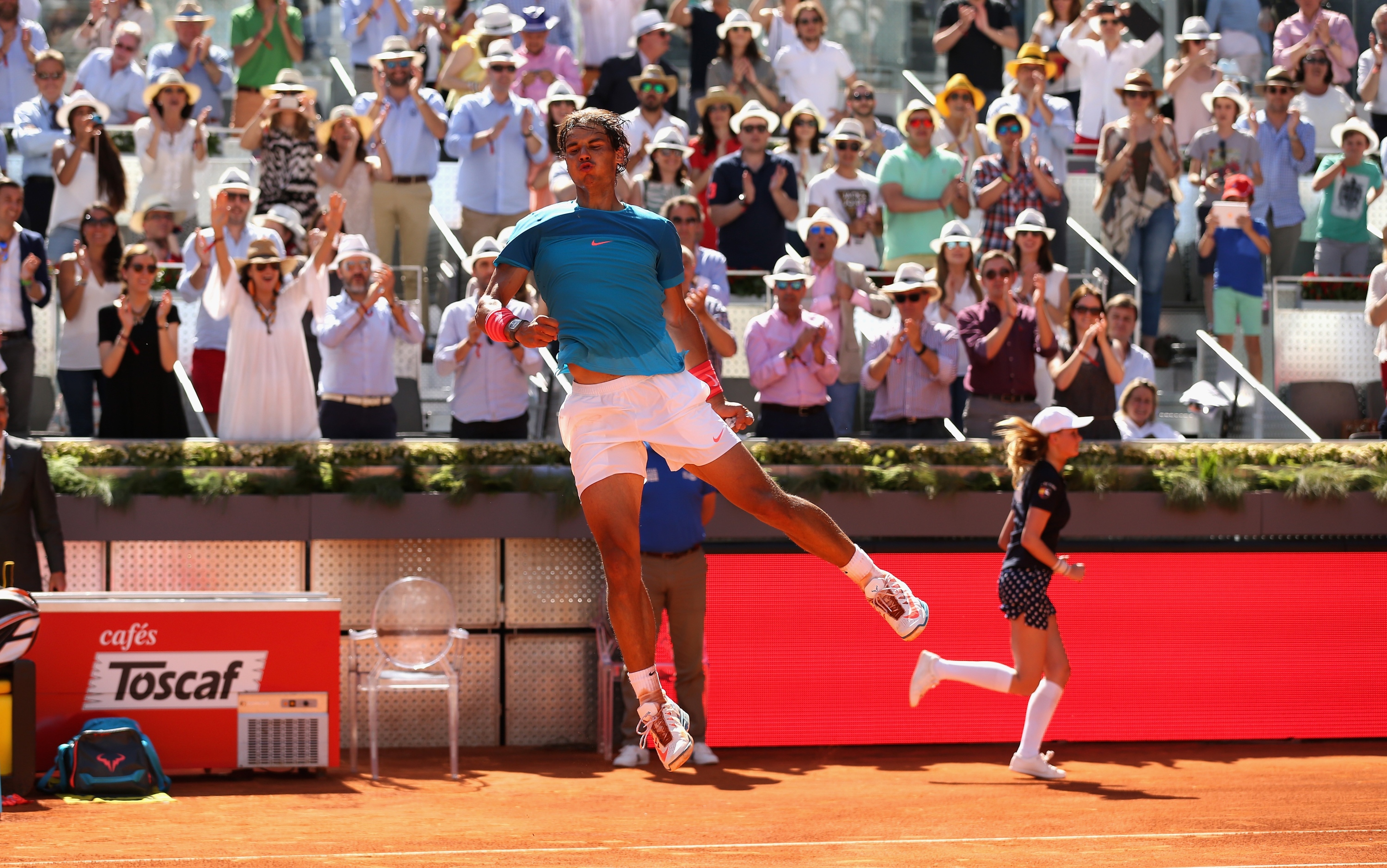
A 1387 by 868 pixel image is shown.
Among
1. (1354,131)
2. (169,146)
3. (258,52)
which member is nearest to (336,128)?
(169,146)

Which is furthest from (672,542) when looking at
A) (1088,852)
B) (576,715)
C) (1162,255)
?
(1162,255)

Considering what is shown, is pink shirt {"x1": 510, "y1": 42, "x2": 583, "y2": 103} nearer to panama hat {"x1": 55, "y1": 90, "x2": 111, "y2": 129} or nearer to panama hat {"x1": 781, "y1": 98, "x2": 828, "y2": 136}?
panama hat {"x1": 781, "y1": 98, "x2": 828, "y2": 136}

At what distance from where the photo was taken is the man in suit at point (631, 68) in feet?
52.1

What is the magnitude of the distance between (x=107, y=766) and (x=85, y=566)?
182 cm

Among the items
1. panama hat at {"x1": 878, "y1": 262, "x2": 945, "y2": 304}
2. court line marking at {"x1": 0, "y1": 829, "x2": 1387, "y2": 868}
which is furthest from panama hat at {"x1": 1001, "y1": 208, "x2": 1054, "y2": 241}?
court line marking at {"x1": 0, "y1": 829, "x2": 1387, "y2": 868}

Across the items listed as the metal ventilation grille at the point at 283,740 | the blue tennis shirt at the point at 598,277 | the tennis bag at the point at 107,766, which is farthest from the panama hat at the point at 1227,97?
the tennis bag at the point at 107,766

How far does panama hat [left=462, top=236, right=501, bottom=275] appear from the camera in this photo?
39.9 ft

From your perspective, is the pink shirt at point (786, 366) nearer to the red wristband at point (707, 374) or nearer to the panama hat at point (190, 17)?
the red wristband at point (707, 374)

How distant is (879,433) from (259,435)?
4.27m

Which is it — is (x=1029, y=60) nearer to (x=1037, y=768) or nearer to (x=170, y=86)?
(x=1037, y=768)

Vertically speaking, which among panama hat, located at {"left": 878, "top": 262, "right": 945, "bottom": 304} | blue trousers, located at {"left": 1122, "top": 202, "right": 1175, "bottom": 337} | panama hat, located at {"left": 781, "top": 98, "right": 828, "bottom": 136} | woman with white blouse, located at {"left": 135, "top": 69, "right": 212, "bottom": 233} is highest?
panama hat, located at {"left": 781, "top": 98, "right": 828, "bottom": 136}

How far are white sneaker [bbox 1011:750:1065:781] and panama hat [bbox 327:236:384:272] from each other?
17.9 feet

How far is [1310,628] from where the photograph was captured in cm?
1228

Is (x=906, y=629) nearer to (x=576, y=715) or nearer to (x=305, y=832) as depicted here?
(x=305, y=832)
